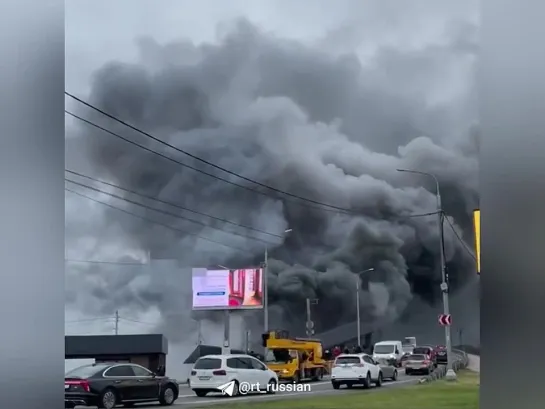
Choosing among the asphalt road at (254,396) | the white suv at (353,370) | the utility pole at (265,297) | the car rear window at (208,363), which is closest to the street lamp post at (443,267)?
the white suv at (353,370)

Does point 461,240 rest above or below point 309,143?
below

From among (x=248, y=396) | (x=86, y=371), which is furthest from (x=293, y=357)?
(x=86, y=371)

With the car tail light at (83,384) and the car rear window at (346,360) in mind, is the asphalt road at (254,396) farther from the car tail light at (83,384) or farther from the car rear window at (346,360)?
the car tail light at (83,384)

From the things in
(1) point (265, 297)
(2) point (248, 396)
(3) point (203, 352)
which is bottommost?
(2) point (248, 396)

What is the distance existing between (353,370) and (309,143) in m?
1.16

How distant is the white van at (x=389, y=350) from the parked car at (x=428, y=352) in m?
0.07

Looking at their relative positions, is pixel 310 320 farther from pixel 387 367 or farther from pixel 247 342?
pixel 387 367

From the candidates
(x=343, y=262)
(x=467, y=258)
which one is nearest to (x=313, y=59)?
(x=343, y=262)

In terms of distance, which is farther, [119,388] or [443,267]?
[443,267]

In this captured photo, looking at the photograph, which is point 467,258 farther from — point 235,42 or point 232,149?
point 235,42

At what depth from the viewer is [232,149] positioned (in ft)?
10.3

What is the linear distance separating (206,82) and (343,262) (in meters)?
1.16

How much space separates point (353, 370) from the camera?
9.95 ft

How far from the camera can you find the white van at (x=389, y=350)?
10.1ft
